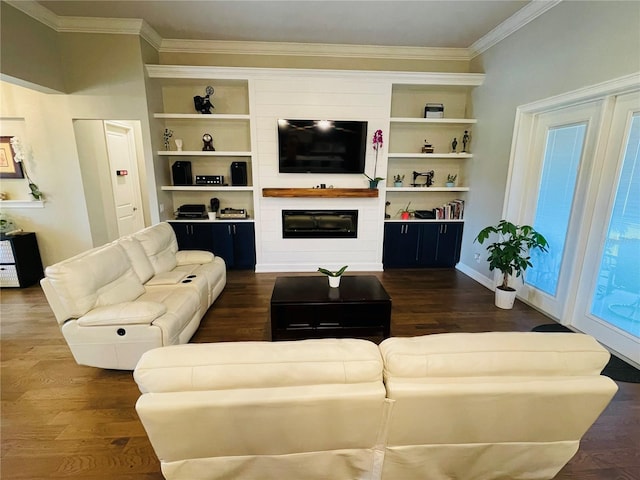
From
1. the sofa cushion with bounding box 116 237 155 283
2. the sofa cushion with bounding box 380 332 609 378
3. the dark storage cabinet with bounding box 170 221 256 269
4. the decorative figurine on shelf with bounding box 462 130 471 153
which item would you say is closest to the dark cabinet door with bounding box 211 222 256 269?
the dark storage cabinet with bounding box 170 221 256 269

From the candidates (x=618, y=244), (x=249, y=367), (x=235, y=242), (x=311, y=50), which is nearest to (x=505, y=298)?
(x=618, y=244)

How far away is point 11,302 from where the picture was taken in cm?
354

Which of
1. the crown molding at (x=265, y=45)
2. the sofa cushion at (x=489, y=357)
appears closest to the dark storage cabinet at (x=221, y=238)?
the crown molding at (x=265, y=45)

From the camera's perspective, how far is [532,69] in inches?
132

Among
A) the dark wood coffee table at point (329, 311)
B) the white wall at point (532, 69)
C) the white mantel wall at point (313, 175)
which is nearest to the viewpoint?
the white wall at point (532, 69)

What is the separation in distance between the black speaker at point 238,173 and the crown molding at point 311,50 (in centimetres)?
153

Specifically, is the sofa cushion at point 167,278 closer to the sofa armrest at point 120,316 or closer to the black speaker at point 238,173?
the sofa armrest at point 120,316

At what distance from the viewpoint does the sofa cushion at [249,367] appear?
43.2 inches

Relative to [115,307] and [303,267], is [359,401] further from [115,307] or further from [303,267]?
[303,267]

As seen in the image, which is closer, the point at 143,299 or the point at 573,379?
the point at 573,379

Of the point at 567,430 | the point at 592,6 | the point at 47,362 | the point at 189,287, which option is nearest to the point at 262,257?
the point at 189,287

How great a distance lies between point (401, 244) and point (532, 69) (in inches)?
102

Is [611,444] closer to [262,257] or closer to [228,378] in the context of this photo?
[228,378]

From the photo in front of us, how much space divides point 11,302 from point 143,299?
2221 mm
